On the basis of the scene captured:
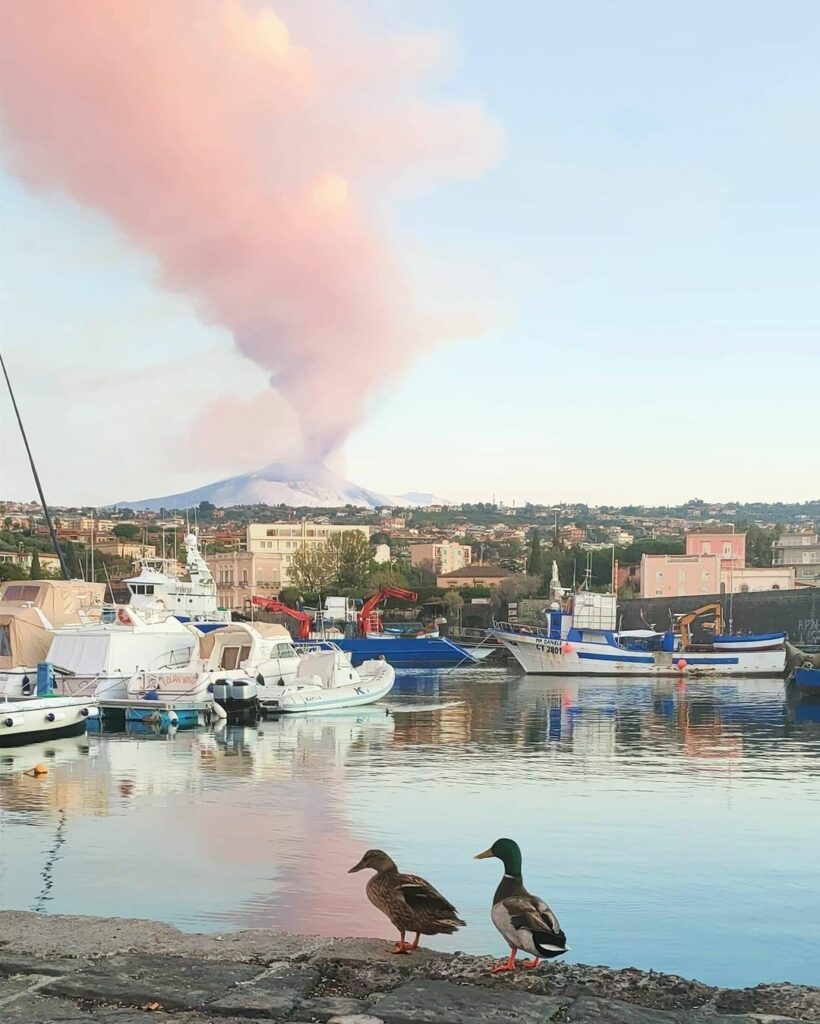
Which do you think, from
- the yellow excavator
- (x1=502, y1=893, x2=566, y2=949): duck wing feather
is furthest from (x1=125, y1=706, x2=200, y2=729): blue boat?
the yellow excavator

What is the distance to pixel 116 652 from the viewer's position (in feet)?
108

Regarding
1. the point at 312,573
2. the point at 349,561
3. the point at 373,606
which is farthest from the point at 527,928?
the point at 349,561

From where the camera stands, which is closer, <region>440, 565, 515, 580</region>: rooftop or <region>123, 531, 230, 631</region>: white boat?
<region>123, 531, 230, 631</region>: white boat

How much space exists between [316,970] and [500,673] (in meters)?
55.9

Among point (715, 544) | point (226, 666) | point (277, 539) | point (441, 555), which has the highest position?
point (277, 539)

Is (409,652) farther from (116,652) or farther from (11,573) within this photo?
(11,573)

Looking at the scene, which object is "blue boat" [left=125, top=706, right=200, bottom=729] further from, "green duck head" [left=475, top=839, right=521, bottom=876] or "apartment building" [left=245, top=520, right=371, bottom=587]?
"apartment building" [left=245, top=520, right=371, bottom=587]

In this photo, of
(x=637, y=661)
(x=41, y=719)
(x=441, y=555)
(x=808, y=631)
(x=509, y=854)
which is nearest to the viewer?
(x=509, y=854)

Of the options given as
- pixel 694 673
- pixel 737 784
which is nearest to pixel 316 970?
pixel 737 784

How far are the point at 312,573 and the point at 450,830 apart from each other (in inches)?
4068

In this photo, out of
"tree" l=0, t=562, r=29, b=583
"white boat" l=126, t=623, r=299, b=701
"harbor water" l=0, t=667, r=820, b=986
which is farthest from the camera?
"tree" l=0, t=562, r=29, b=583

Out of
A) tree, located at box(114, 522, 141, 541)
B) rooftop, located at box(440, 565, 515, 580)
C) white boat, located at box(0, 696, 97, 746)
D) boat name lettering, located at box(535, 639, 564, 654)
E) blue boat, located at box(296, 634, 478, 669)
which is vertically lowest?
blue boat, located at box(296, 634, 478, 669)

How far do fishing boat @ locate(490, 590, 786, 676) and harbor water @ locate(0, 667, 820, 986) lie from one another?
28.1m

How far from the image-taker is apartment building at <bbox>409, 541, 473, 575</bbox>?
169188 millimetres
